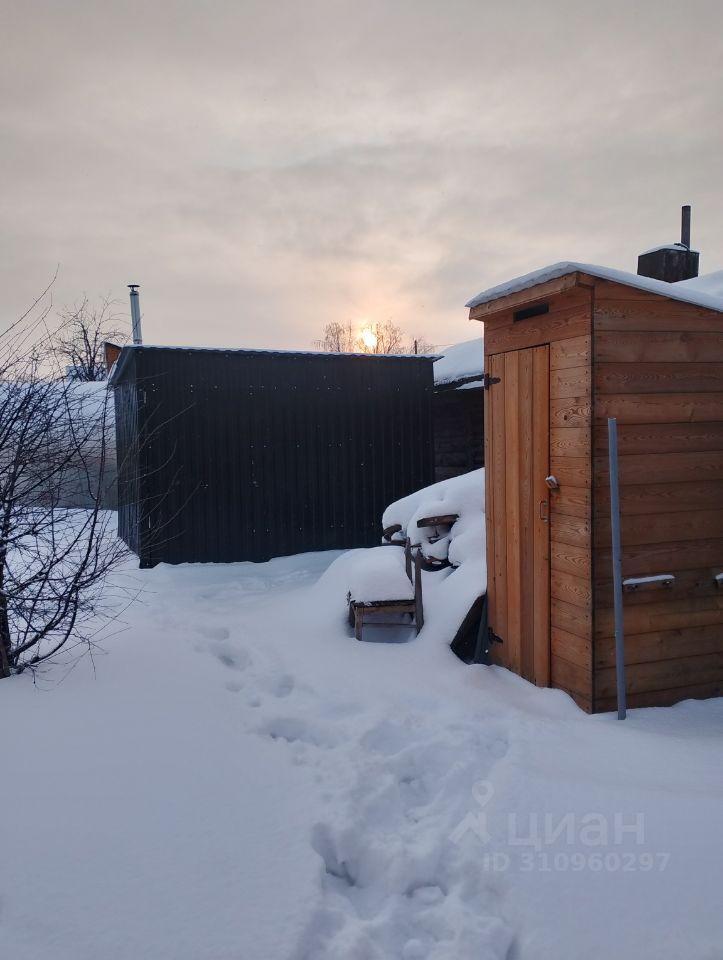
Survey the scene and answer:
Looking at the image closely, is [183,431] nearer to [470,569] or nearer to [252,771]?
[470,569]

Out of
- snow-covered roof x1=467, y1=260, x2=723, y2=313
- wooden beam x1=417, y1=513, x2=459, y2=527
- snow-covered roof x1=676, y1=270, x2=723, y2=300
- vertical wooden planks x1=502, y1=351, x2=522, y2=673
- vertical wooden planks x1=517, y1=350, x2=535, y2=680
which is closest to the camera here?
snow-covered roof x1=467, y1=260, x2=723, y2=313

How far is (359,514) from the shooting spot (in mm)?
10430

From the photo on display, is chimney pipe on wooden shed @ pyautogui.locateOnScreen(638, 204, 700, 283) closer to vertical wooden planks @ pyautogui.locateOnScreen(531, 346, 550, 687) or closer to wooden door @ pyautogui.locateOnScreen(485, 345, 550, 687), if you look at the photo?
wooden door @ pyautogui.locateOnScreen(485, 345, 550, 687)

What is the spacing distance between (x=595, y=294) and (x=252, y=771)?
347cm

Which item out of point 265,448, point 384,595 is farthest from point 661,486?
point 265,448

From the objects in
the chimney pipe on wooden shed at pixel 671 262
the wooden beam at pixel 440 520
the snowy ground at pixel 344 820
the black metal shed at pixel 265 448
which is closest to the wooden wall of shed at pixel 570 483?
the snowy ground at pixel 344 820

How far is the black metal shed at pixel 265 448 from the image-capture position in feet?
30.7

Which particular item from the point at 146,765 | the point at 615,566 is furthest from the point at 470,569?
the point at 146,765

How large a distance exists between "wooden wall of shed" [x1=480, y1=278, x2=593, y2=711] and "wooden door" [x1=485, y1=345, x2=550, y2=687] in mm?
77

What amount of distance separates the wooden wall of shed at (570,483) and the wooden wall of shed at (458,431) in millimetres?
7108

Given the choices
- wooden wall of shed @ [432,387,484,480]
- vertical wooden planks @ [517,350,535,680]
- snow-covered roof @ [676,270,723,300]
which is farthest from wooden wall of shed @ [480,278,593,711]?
wooden wall of shed @ [432,387,484,480]

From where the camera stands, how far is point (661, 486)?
445 centimetres

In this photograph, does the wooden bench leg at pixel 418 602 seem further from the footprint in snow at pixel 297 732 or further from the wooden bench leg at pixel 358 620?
the footprint in snow at pixel 297 732

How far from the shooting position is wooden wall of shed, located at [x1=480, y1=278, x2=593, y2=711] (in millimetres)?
4277
